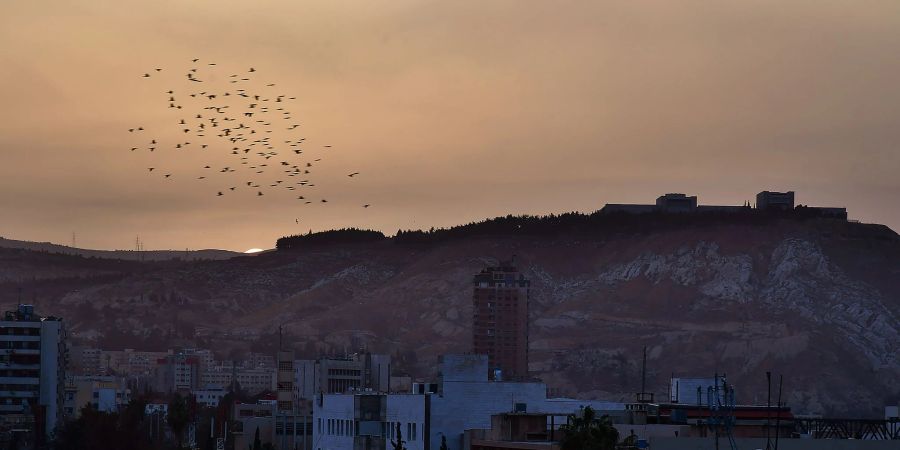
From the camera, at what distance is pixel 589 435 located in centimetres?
6975

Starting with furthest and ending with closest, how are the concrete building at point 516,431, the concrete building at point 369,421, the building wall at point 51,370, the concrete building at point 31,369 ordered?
1. the building wall at point 51,370
2. the concrete building at point 31,369
3. the concrete building at point 369,421
4. the concrete building at point 516,431

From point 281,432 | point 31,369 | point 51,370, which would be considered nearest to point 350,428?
point 281,432

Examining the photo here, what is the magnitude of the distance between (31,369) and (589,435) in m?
117

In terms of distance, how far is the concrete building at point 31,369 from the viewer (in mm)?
178500

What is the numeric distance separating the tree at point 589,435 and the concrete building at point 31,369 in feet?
359

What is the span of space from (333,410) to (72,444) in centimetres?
5361

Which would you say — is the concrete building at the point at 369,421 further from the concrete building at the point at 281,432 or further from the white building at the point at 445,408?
the concrete building at the point at 281,432

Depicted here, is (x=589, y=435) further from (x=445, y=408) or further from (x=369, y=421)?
(x=369, y=421)

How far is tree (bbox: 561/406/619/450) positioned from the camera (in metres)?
69.2

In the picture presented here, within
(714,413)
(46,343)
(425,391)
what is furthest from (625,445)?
(46,343)

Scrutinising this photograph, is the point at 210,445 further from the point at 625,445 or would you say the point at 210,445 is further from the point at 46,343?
the point at 625,445

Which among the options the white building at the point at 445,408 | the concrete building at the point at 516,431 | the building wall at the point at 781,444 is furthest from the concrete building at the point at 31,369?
the building wall at the point at 781,444

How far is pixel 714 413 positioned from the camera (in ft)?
237

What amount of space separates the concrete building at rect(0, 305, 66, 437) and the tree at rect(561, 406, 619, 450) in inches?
4314
